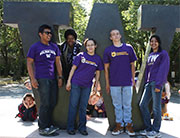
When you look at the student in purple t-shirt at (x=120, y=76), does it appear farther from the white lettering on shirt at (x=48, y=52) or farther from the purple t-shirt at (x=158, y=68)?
the white lettering on shirt at (x=48, y=52)

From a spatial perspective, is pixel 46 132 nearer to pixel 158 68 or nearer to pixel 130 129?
pixel 130 129

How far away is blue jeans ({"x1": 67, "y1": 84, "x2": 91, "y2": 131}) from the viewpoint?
3.89 metres

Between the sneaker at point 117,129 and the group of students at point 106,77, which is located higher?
the group of students at point 106,77

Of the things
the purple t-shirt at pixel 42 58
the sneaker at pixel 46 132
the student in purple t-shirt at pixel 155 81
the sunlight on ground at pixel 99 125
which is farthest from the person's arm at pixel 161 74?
the sneaker at pixel 46 132

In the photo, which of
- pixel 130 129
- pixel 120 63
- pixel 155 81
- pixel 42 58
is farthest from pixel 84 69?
pixel 130 129

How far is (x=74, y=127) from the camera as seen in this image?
13.8 feet

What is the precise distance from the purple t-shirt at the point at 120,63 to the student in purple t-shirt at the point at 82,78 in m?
0.24

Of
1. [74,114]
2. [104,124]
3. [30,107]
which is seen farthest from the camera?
[30,107]

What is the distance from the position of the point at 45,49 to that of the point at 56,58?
301mm

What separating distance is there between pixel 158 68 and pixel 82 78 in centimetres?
148

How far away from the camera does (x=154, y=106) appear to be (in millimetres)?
3807

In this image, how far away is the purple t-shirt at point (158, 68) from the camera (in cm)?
368

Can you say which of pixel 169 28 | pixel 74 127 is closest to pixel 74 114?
pixel 74 127

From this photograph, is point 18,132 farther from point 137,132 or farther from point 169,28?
point 169,28
